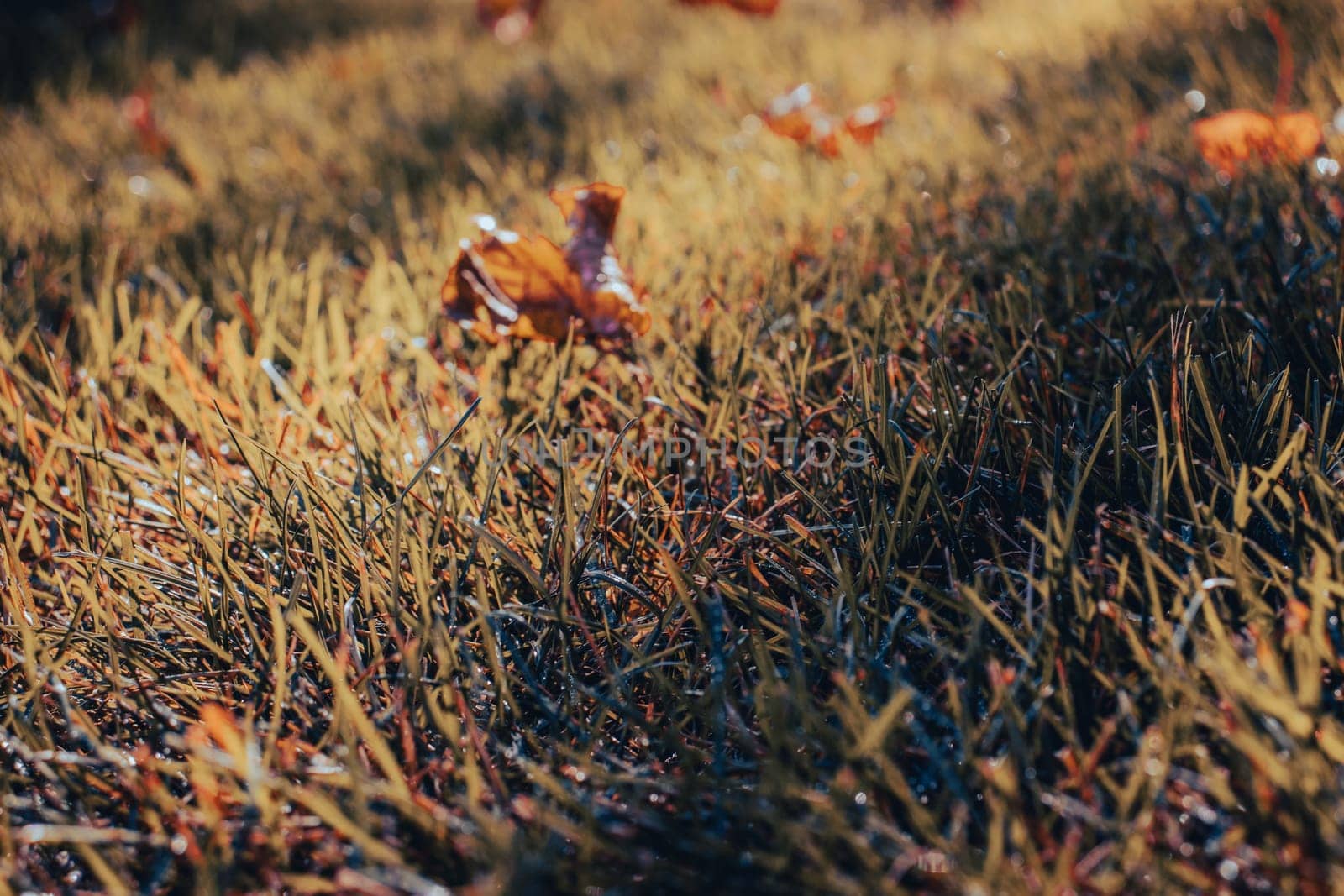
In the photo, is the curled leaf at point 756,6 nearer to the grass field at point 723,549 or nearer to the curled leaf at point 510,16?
the curled leaf at point 510,16

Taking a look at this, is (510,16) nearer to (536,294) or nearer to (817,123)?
(817,123)

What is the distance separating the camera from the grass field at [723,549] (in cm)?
63

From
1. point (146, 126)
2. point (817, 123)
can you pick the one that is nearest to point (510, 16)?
point (146, 126)

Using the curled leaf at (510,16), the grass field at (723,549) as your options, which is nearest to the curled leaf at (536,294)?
the grass field at (723,549)

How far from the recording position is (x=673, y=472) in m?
1.04

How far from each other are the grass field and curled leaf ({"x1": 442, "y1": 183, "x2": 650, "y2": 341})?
5 centimetres

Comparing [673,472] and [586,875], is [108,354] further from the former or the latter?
[586,875]

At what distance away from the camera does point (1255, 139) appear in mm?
1538

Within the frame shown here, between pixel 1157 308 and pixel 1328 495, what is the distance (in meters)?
0.45

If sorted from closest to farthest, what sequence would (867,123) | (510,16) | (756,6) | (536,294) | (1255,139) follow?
(536,294)
(1255,139)
(867,123)
(756,6)
(510,16)

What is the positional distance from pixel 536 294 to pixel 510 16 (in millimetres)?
3109

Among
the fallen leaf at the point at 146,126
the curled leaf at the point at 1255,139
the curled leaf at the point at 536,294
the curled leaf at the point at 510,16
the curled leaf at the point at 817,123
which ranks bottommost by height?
the curled leaf at the point at 1255,139

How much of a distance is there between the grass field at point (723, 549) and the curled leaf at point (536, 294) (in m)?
0.05

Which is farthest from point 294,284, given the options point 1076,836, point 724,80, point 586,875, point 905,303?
point 724,80
